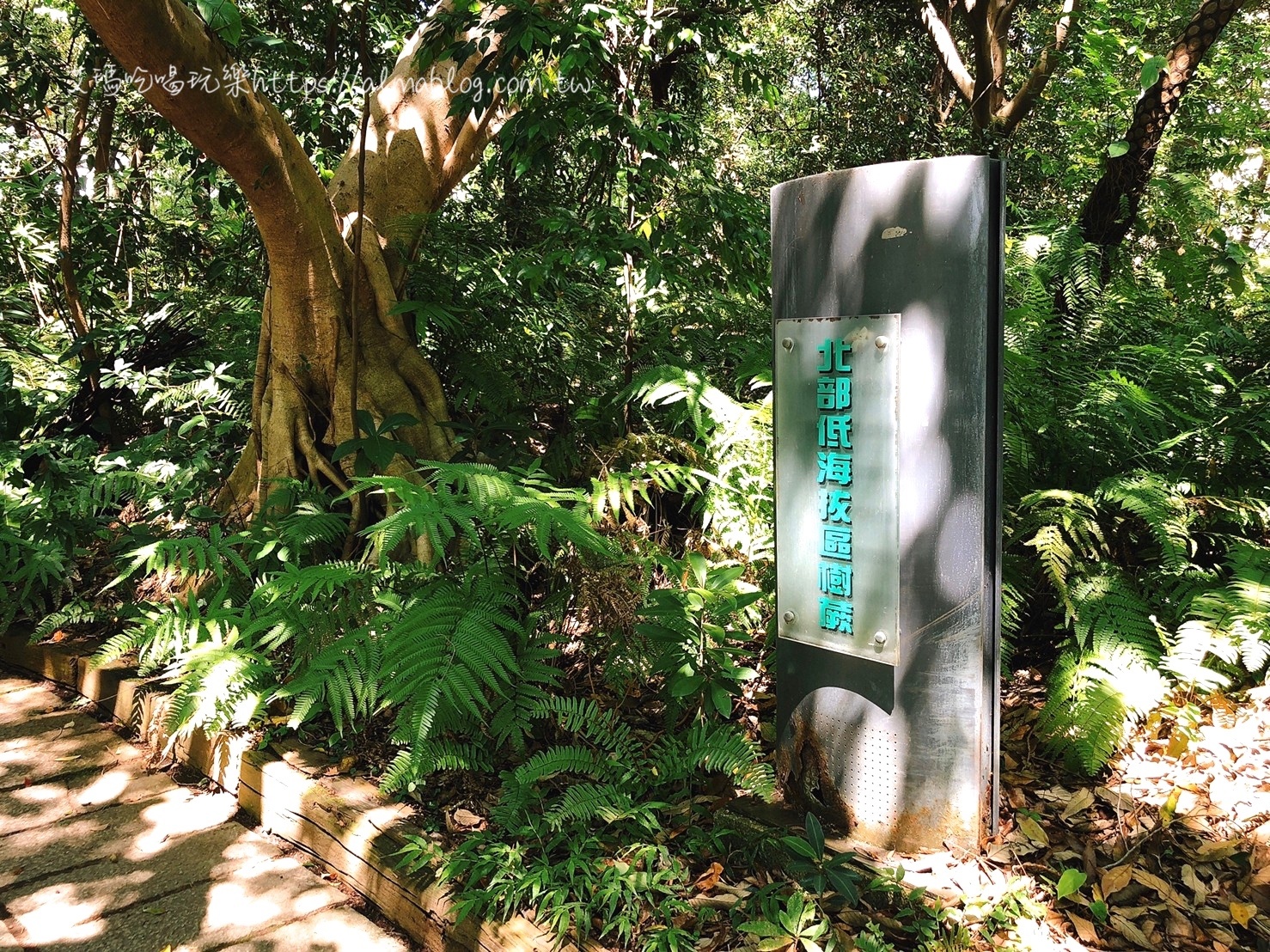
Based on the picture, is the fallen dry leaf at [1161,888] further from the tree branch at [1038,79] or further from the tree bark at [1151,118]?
the tree branch at [1038,79]

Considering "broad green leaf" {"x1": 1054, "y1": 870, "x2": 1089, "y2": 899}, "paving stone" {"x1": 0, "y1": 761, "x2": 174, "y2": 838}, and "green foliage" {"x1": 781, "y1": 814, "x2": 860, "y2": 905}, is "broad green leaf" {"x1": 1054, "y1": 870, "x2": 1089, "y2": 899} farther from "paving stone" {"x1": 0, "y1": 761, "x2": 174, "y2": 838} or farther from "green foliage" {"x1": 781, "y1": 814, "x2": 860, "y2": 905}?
"paving stone" {"x1": 0, "y1": 761, "x2": 174, "y2": 838}

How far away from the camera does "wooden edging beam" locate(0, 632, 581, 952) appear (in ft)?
8.79

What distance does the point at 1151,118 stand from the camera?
5465 millimetres

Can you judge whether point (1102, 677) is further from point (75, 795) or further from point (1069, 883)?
point (75, 795)

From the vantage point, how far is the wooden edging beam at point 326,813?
2.68 metres

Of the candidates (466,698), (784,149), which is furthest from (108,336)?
(784,149)

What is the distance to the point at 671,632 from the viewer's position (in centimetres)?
302

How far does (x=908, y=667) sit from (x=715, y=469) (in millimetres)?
1850

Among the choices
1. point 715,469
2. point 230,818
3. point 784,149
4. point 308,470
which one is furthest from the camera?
point 784,149

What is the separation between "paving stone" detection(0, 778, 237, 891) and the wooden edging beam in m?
0.14

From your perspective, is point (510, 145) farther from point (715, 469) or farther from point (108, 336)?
point (108, 336)

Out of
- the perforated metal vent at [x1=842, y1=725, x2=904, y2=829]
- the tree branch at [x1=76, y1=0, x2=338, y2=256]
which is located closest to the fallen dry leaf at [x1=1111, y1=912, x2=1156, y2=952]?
the perforated metal vent at [x1=842, y1=725, x2=904, y2=829]

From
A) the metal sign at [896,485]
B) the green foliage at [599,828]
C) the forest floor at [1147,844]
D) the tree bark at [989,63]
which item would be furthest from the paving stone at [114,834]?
the tree bark at [989,63]

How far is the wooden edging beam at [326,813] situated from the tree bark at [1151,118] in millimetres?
5427
